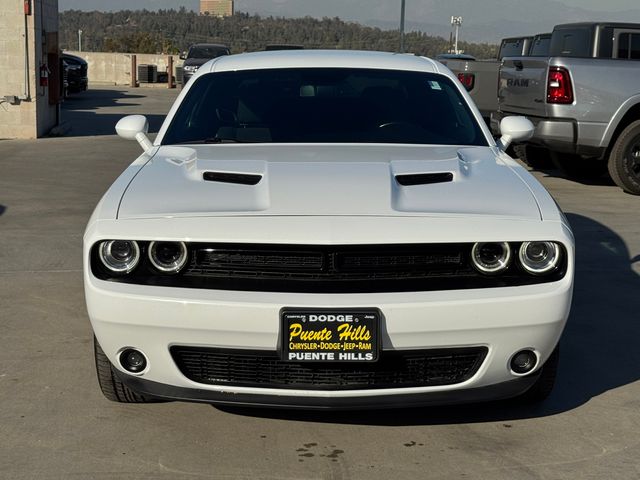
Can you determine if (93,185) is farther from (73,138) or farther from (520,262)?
(520,262)

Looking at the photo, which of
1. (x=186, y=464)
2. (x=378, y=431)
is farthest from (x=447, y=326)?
(x=186, y=464)

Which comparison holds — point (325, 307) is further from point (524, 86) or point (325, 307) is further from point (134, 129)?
point (524, 86)

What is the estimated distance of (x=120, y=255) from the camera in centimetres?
404

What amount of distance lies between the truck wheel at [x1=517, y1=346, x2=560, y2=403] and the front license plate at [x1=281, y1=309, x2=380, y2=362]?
3.15 feet

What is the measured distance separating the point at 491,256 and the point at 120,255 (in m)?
1.45

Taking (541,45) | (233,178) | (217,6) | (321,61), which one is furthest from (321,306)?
(217,6)

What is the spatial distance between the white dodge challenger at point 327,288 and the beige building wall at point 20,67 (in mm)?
13244

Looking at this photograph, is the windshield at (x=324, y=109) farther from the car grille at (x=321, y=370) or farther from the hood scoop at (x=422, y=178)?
the car grille at (x=321, y=370)

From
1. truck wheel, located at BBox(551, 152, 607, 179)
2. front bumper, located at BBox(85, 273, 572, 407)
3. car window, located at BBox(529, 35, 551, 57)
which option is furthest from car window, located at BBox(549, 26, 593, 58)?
front bumper, located at BBox(85, 273, 572, 407)

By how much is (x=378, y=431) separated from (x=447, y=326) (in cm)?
71

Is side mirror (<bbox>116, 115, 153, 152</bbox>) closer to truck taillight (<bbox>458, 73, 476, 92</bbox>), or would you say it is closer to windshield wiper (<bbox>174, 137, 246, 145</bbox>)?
windshield wiper (<bbox>174, 137, 246, 145</bbox>)

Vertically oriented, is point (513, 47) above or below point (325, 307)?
above

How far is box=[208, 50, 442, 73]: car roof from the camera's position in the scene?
594 cm

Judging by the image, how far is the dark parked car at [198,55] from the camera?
111 ft
